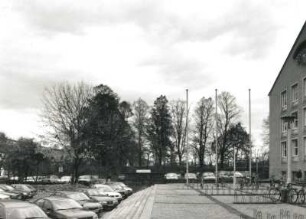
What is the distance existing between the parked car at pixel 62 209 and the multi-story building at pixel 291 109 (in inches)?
1485

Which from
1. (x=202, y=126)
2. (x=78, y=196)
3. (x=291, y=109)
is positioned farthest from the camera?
(x=202, y=126)

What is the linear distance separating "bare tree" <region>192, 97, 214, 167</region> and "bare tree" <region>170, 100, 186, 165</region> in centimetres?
317

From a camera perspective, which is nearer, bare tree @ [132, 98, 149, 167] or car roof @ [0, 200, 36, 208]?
car roof @ [0, 200, 36, 208]

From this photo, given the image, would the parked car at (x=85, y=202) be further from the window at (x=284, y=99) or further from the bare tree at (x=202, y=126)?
the bare tree at (x=202, y=126)

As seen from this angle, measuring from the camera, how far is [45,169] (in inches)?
3091

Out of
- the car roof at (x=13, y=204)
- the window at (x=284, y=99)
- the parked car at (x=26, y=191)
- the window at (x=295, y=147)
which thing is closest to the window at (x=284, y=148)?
the window at (x=295, y=147)

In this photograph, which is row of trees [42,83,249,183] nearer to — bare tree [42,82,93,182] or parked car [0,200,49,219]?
bare tree [42,82,93,182]

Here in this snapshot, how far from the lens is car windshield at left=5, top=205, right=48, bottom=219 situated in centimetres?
1514

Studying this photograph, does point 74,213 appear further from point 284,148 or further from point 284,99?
point 284,99

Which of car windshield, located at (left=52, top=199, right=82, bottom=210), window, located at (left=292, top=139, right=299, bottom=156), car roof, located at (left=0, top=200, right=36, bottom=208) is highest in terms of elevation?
window, located at (left=292, top=139, right=299, bottom=156)

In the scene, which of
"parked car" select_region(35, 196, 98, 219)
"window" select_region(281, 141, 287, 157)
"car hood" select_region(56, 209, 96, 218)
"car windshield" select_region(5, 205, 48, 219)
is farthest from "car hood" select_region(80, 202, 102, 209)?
"window" select_region(281, 141, 287, 157)

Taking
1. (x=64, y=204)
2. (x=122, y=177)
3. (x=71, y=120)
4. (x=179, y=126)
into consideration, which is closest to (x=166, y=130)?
(x=179, y=126)

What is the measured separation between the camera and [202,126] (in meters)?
91.2

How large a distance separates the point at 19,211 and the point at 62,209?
366 cm
